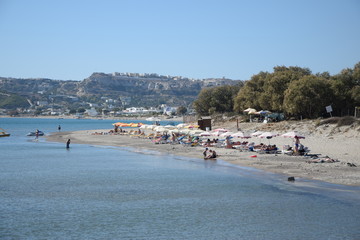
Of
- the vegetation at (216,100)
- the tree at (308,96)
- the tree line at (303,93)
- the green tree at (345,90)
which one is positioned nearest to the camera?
the tree at (308,96)

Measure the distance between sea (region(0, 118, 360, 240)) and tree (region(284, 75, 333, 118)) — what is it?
89.2ft

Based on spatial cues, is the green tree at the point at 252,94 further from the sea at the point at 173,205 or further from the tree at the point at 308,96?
the sea at the point at 173,205

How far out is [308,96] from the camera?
2173 inches

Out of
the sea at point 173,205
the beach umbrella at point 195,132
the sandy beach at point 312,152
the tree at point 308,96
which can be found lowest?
the sea at point 173,205

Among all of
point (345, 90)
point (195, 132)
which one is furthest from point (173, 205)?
point (345, 90)

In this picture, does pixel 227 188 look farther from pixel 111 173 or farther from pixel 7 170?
pixel 7 170

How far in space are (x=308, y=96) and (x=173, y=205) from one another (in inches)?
1547

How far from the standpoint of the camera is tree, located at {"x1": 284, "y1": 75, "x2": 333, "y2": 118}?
180 ft

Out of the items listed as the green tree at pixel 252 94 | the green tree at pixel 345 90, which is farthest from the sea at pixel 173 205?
the green tree at pixel 252 94

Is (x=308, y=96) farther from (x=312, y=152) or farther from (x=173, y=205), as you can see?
(x=173, y=205)

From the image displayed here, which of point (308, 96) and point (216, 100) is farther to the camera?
point (216, 100)

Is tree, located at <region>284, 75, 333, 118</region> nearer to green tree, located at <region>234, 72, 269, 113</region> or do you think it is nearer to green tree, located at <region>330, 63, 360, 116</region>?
green tree, located at <region>330, 63, 360, 116</region>

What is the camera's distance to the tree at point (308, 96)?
54.8 meters

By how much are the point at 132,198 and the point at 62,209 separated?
11.7ft
